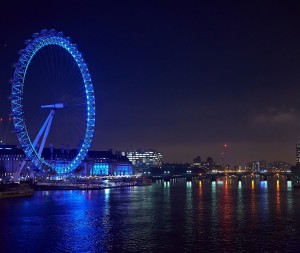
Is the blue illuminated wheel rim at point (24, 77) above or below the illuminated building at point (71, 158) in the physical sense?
above

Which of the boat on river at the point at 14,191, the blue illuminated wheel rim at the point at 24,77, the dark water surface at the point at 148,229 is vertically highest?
the blue illuminated wheel rim at the point at 24,77

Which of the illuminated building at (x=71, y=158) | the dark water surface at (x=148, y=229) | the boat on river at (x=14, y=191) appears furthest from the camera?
the illuminated building at (x=71, y=158)

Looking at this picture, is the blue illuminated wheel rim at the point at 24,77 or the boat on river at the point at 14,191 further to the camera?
the boat on river at the point at 14,191

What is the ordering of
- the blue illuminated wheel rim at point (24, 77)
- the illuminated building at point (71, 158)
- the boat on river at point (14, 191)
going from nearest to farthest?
the blue illuminated wheel rim at point (24, 77) < the boat on river at point (14, 191) < the illuminated building at point (71, 158)

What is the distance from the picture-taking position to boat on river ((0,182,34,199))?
5749cm

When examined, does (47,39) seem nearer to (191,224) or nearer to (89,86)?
(89,86)

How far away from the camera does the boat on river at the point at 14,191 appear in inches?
2263

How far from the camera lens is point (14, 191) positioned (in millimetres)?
59125

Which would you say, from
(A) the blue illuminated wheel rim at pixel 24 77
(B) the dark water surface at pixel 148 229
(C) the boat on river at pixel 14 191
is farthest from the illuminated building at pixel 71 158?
(B) the dark water surface at pixel 148 229

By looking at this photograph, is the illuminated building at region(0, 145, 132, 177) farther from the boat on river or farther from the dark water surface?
the dark water surface

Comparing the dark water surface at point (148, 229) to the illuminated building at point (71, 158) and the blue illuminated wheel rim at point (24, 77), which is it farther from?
the illuminated building at point (71, 158)

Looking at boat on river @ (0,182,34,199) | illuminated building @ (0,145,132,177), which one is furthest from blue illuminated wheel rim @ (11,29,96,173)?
illuminated building @ (0,145,132,177)

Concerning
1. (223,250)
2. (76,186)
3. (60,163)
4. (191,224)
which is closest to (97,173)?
(60,163)

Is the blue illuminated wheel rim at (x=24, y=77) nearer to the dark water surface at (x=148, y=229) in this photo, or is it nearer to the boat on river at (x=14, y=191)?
the boat on river at (x=14, y=191)
